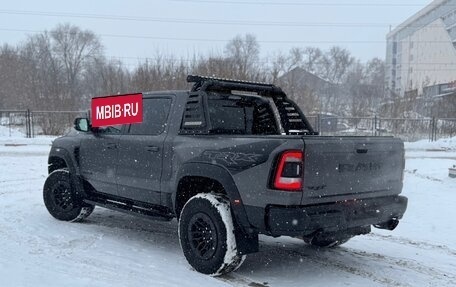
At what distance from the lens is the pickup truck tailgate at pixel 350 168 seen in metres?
4.37

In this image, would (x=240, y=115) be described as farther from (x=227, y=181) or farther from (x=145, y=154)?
A: (x=227, y=181)

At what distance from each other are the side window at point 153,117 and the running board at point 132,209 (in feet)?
2.90

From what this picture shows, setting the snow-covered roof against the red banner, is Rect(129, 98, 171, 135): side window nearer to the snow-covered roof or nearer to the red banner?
the red banner

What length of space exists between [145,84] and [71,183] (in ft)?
61.3

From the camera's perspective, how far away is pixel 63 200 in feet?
23.0

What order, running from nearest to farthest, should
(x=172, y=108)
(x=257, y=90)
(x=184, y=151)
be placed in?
(x=184, y=151) < (x=172, y=108) < (x=257, y=90)

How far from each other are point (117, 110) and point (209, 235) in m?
2.65

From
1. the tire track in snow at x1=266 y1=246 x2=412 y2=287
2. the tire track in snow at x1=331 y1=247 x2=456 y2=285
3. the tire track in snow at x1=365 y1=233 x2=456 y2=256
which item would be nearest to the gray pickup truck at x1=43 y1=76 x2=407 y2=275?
the tire track in snow at x1=266 y1=246 x2=412 y2=287

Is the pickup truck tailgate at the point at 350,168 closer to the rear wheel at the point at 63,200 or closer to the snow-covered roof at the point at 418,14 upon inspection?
the rear wheel at the point at 63,200

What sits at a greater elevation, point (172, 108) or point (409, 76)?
point (409, 76)

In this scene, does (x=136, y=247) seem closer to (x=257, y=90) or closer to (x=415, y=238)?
(x=257, y=90)

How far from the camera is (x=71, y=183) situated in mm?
6883

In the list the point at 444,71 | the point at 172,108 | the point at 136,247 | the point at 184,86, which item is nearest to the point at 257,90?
the point at 172,108

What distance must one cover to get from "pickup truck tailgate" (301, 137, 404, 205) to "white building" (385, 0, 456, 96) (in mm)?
71544
